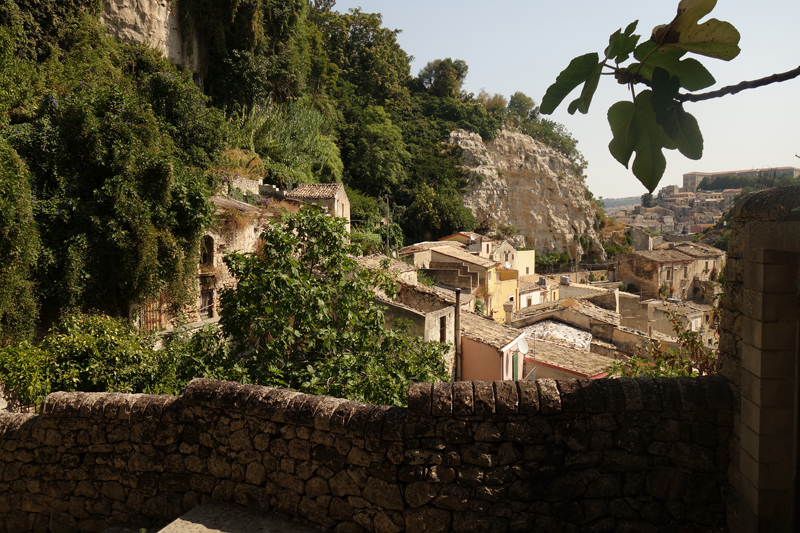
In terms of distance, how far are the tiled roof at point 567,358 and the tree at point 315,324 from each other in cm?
656

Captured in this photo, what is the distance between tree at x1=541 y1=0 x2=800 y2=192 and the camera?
47.5 inches

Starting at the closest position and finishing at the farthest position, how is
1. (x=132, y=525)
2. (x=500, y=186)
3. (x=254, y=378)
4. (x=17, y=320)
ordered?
(x=132, y=525) → (x=254, y=378) → (x=17, y=320) → (x=500, y=186)

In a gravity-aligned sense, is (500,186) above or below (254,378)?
above

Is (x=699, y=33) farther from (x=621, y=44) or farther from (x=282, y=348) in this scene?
(x=282, y=348)

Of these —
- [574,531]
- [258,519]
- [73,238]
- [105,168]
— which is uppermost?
[105,168]

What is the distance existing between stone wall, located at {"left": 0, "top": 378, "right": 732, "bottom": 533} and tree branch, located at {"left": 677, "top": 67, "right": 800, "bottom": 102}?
2442mm

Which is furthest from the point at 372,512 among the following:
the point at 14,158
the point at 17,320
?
the point at 14,158

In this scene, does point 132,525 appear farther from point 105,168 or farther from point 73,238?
point 105,168

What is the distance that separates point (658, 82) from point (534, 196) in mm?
59848

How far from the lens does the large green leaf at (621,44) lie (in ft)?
4.00

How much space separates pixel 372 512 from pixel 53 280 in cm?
992

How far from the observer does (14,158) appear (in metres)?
9.83

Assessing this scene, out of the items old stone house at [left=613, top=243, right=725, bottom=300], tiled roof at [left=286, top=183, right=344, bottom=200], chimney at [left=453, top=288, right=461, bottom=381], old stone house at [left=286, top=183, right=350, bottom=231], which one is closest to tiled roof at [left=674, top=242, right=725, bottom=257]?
old stone house at [left=613, top=243, right=725, bottom=300]

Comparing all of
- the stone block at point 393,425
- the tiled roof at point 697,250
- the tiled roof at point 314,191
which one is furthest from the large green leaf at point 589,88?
the tiled roof at point 697,250
